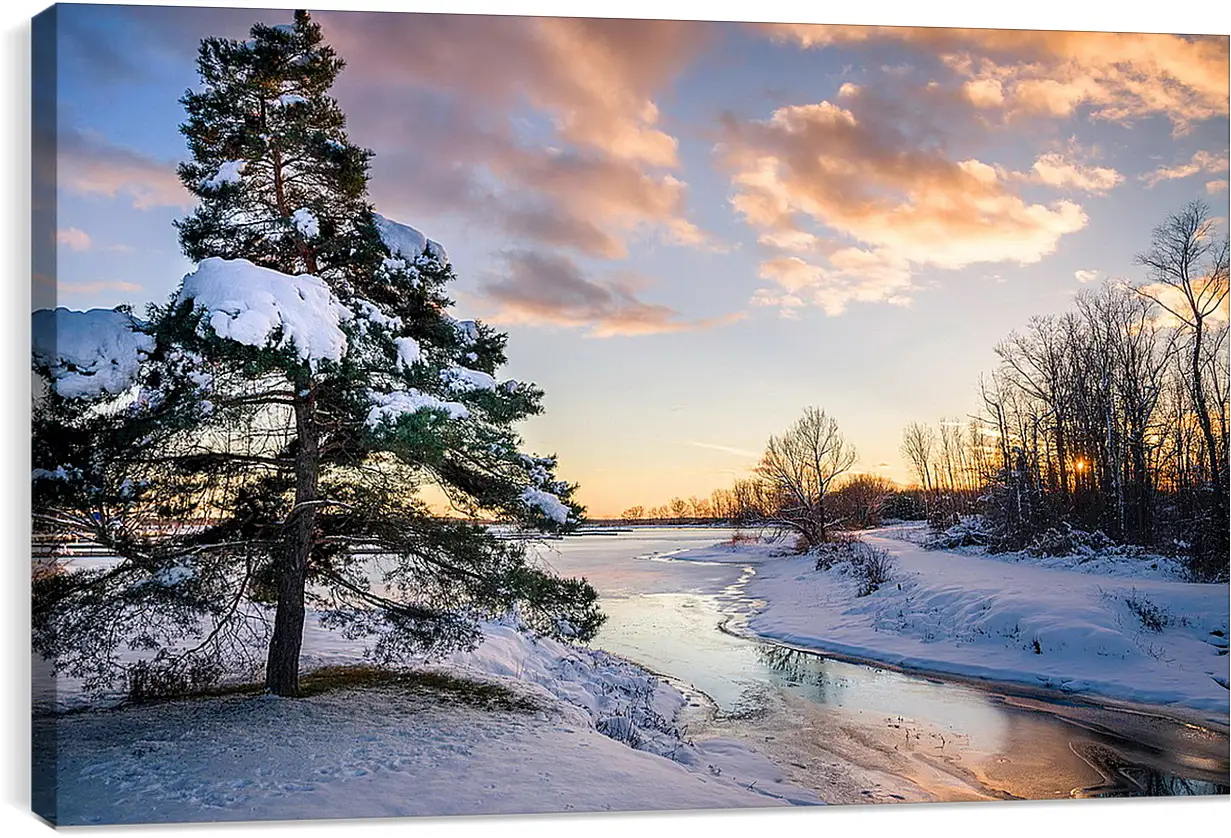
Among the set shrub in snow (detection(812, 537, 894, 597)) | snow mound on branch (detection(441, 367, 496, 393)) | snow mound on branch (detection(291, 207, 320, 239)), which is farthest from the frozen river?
snow mound on branch (detection(291, 207, 320, 239))

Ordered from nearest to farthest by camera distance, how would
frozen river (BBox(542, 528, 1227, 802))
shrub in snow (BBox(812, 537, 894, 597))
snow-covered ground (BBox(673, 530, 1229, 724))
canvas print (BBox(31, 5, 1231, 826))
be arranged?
canvas print (BBox(31, 5, 1231, 826)) → frozen river (BBox(542, 528, 1227, 802)) → snow-covered ground (BBox(673, 530, 1229, 724)) → shrub in snow (BBox(812, 537, 894, 597))

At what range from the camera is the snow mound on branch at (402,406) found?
5113mm

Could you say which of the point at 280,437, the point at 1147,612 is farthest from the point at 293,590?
the point at 1147,612

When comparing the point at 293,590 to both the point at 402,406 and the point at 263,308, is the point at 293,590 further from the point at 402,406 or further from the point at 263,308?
the point at 263,308

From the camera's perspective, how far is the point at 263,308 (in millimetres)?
4895

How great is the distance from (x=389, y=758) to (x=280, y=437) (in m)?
1.74

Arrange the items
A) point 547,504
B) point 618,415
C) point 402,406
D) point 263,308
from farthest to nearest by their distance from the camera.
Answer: point 618,415 → point 547,504 → point 402,406 → point 263,308

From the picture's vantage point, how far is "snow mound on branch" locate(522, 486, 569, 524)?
5539mm

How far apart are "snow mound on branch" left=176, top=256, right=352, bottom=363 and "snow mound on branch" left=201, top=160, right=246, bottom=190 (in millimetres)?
525

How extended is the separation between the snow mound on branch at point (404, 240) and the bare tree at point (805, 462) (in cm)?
219

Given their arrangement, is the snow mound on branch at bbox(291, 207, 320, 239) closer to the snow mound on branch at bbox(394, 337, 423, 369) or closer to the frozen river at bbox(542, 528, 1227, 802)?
the snow mound on branch at bbox(394, 337, 423, 369)

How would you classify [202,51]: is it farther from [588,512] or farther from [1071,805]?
[1071,805]

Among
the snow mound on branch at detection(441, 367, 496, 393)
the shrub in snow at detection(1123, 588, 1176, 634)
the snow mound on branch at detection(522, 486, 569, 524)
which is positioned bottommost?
the shrub in snow at detection(1123, 588, 1176, 634)

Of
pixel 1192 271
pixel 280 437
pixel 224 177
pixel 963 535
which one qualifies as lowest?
pixel 963 535
